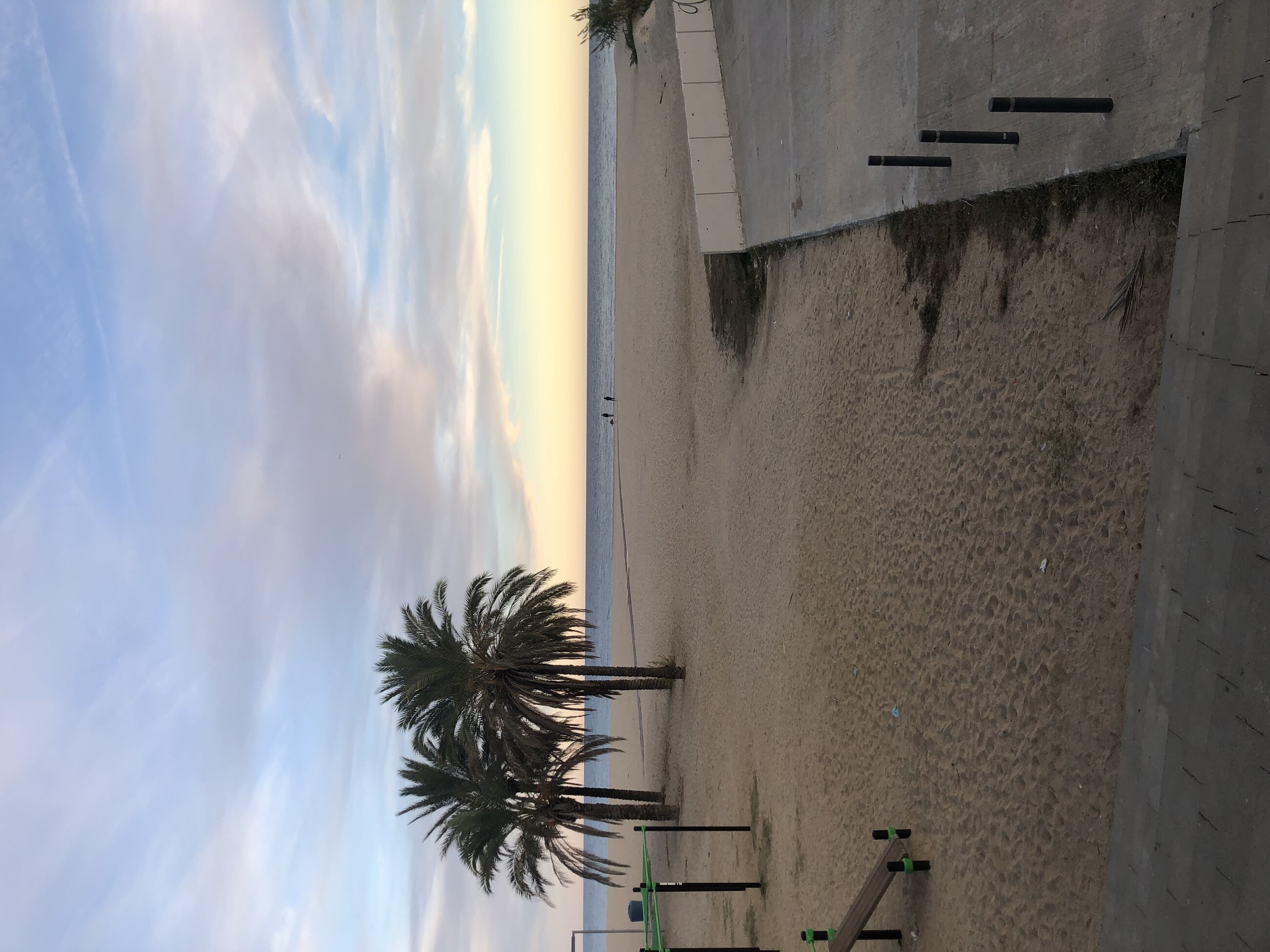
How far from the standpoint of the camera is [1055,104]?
20.9 feet

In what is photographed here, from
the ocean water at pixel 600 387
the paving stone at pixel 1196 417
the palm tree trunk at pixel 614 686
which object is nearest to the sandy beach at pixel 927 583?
the paving stone at pixel 1196 417

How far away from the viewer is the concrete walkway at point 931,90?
19.3ft

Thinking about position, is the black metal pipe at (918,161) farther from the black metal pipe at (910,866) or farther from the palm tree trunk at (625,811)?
the palm tree trunk at (625,811)

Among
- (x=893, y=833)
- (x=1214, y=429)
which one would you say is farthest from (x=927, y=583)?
(x=1214, y=429)

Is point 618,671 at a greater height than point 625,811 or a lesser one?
greater

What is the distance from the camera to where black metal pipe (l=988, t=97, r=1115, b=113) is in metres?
6.22

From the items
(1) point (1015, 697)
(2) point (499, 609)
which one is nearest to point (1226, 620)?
(1) point (1015, 697)

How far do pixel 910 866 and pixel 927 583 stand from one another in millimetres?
2535

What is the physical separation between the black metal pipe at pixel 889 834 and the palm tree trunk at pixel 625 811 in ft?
28.5

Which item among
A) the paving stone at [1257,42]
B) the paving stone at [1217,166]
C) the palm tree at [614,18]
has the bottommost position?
the paving stone at [1217,166]

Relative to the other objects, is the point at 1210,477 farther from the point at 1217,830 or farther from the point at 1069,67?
the point at 1069,67

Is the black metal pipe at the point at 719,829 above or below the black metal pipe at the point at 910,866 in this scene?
below

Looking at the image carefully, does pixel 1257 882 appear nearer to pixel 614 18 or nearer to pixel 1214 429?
pixel 1214 429

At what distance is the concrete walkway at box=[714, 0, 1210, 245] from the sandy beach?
53 centimetres
